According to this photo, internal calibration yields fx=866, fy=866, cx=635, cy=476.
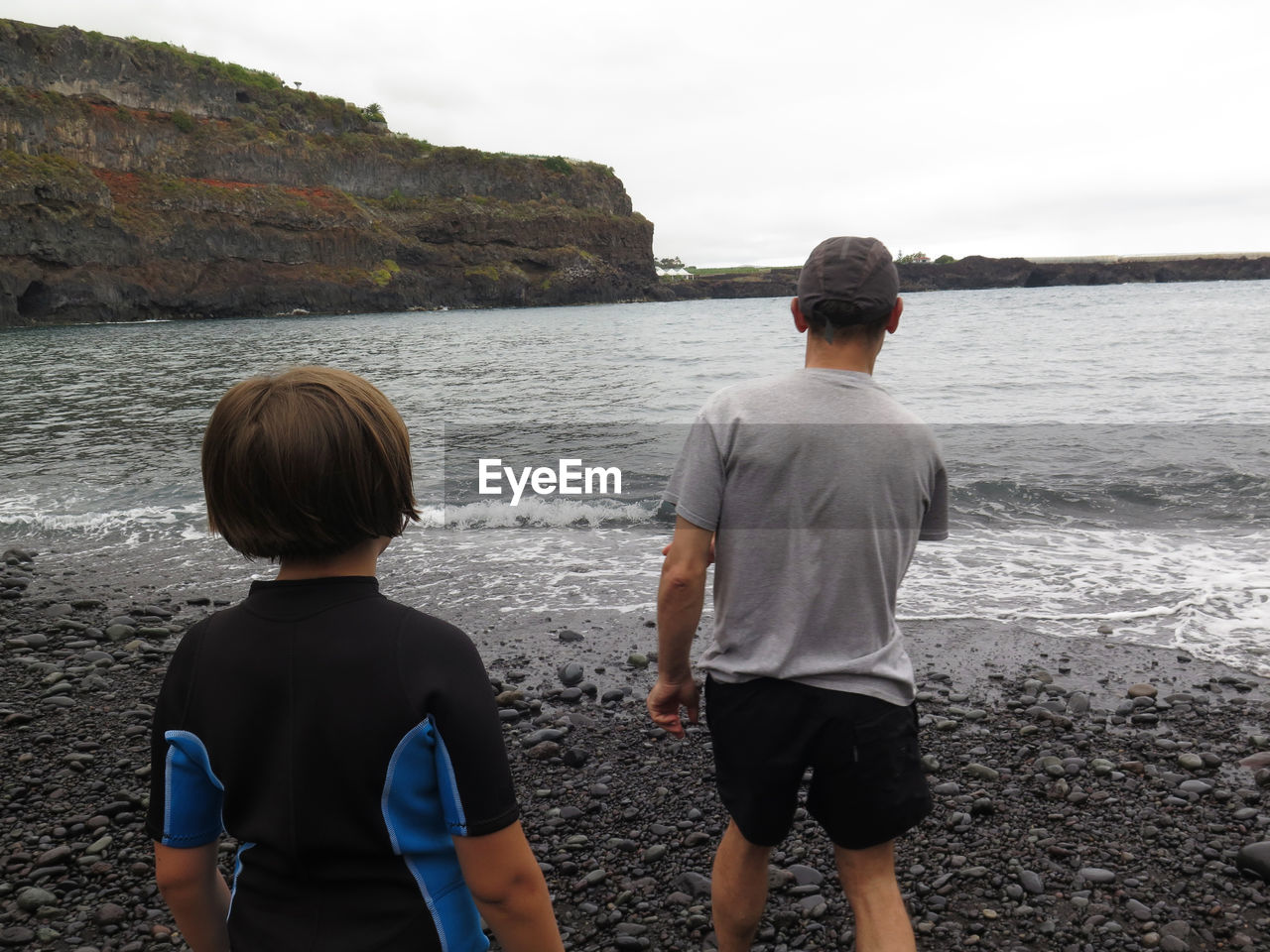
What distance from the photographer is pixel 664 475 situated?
584 inches

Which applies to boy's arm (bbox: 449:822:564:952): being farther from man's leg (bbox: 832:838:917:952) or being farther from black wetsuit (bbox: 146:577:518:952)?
man's leg (bbox: 832:838:917:952)

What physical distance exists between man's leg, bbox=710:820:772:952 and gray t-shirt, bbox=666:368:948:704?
22.4 inches

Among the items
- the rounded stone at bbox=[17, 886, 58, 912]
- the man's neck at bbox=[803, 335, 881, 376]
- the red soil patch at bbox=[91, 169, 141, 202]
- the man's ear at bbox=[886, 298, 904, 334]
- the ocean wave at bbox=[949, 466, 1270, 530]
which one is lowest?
the rounded stone at bbox=[17, 886, 58, 912]

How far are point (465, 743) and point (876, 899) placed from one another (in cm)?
156

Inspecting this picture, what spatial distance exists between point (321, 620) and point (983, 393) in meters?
25.3

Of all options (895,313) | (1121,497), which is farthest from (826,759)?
(1121,497)

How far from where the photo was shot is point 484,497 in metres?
13.4

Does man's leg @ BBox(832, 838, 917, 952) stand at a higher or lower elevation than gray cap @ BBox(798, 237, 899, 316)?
lower

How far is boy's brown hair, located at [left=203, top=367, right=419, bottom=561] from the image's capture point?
1.48m

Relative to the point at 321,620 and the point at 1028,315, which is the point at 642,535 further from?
the point at 1028,315

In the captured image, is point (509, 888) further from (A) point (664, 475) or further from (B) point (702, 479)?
(A) point (664, 475)

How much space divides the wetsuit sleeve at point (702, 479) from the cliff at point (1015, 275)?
13213 centimetres

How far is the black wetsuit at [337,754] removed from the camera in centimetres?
143

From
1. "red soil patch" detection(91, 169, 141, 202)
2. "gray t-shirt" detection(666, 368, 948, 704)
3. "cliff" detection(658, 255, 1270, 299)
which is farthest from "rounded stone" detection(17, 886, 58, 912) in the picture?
"cliff" detection(658, 255, 1270, 299)
